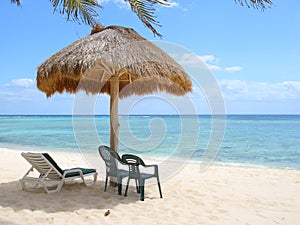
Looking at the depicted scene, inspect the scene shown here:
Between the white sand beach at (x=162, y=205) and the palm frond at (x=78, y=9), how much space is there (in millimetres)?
2542

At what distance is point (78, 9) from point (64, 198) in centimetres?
268

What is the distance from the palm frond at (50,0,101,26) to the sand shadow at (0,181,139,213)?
8.23 feet

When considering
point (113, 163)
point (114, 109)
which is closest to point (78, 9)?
point (114, 109)

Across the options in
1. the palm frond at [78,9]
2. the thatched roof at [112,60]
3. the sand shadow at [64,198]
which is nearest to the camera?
the sand shadow at [64,198]

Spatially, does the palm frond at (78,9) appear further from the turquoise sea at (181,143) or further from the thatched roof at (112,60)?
the turquoise sea at (181,143)

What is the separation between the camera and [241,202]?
4.34 metres

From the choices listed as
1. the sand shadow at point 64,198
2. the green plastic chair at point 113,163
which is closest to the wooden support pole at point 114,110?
the green plastic chair at point 113,163

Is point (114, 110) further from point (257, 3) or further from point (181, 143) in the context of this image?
point (181, 143)

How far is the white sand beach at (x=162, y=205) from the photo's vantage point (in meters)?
3.48

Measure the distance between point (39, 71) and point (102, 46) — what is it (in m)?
1.09

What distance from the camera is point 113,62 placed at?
4285 mm

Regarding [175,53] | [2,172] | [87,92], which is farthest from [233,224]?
[2,172]

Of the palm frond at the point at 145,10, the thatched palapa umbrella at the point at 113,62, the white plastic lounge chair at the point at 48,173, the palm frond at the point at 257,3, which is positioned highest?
the palm frond at the point at 145,10

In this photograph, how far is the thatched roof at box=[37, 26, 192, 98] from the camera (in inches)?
169
